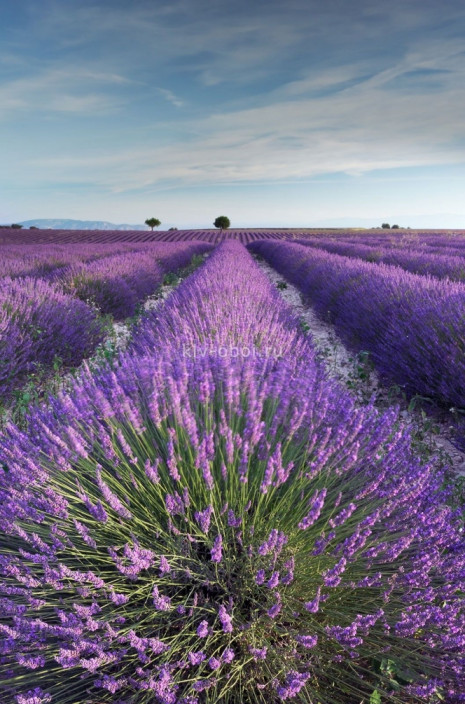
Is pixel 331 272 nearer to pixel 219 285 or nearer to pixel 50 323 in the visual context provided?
pixel 219 285

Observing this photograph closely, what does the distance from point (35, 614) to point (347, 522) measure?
101 cm

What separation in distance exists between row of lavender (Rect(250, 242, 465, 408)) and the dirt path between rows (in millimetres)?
145

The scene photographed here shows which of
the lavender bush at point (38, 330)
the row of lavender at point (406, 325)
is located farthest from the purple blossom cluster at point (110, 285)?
the row of lavender at point (406, 325)

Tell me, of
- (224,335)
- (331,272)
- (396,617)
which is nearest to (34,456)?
(396,617)

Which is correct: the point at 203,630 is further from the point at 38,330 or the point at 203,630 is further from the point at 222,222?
the point at 222,222

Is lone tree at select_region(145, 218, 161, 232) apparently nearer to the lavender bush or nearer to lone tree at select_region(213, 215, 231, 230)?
lone tree at select_region(213, 215, 231, 230)

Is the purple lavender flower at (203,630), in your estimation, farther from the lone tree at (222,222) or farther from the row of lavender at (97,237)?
the lone tree at (222,222)

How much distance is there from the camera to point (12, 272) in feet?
28.2

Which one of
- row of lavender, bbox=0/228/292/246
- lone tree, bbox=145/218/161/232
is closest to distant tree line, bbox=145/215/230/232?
lone tree, bbox=145/218/161/232

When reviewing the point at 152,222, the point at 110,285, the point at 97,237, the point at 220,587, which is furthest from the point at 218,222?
the point at 220,587

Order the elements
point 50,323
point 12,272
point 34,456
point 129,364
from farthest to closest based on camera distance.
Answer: point 12,272
point 50,323
point 129,364
point 34,456

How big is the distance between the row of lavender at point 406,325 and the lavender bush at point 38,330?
321cm

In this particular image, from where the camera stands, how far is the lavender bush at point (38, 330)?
4227 millimetres

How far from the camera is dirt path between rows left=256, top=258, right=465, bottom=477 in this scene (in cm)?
304
